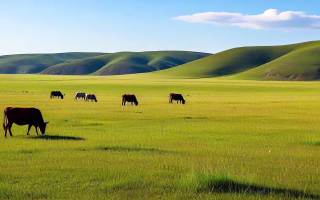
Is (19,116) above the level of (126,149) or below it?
above

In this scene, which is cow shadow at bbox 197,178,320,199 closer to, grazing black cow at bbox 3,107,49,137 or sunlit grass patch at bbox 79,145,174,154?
sunlit grass patch at bbox 79,145,174,154

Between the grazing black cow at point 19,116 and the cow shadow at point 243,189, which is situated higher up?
the grazing black cow at point 19,116

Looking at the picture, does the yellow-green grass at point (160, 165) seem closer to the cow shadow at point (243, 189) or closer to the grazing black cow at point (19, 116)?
the cow shadow at point (243, 189)

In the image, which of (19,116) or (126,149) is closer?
(126,149)

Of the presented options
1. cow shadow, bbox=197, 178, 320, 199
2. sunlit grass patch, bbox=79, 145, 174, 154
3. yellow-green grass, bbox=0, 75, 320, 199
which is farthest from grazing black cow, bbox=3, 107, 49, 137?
cow shadow, bbox=197, 178, 320, 199

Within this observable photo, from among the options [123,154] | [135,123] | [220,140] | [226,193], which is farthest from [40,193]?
[135,123]

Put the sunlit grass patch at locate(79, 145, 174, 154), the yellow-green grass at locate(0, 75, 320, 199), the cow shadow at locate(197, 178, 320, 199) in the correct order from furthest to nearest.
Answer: the sunlit grass patch at locate(79, 145, 174, 154)
the yellow-green grass at locate(0, 75, 320, 199)
the cow shadow at locate(197, 178, 320, 199)

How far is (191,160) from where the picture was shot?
12.4 m

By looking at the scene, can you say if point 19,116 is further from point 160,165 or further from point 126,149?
point 160,165

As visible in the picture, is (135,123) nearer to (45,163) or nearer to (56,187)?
(45,163)

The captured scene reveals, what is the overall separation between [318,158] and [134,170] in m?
6.10

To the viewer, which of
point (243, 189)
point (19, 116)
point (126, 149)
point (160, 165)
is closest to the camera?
point (243, 189)

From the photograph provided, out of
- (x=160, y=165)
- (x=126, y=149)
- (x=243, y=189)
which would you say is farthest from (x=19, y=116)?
(x=243, y=189)

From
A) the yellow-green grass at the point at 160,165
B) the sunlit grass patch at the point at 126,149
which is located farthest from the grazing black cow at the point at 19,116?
the sunlit grass patch at the point at 126,149
